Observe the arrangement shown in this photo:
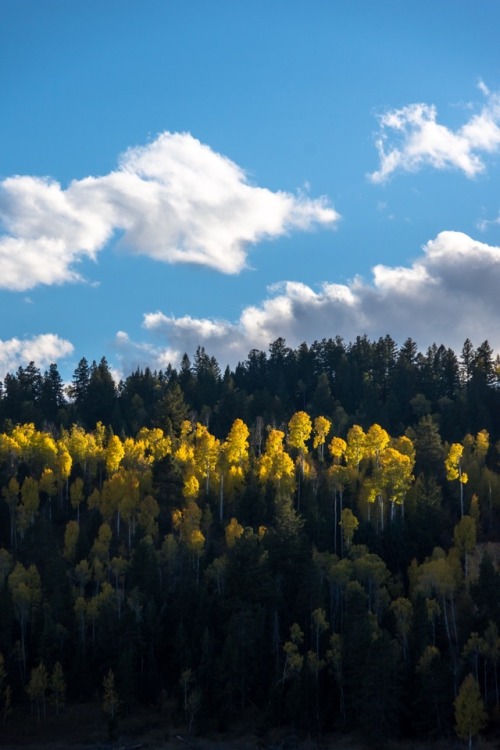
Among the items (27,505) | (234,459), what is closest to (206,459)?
(234,459)

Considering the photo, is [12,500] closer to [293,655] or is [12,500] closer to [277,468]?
[277,468]

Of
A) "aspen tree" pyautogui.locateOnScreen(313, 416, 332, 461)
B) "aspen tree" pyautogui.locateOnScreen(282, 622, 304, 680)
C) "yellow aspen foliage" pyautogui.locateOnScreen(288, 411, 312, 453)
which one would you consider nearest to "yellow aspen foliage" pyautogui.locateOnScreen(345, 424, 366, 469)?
"yellow aspen foliage" pyautogui.locateOnScreen(288, 411, 312, 453)

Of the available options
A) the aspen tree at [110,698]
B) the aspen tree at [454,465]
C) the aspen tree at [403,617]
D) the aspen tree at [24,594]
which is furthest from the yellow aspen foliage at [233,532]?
the aspen tree at [454,465]

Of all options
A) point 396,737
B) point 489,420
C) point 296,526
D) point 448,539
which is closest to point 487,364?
point 489,420

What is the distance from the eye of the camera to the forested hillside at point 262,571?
7981 centimetres

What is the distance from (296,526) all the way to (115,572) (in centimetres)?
2237

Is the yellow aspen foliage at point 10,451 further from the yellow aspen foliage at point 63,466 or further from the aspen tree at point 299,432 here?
the aspen tree at point 299,432

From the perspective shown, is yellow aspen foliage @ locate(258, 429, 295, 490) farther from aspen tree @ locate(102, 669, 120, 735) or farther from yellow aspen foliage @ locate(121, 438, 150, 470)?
aspen tree @ locate(102, 669, 120, 735)

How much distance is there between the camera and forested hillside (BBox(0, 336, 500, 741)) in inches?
3142

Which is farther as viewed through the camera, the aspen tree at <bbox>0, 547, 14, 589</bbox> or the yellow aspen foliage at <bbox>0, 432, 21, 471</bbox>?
the yellow aspen foliage at <bbox>0, 432, 21, 471</bbox>

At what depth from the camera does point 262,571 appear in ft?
305

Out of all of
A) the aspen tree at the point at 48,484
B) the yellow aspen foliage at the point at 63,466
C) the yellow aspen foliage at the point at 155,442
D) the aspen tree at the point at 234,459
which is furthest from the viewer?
the yellow aspen foliage at the point at 155,442

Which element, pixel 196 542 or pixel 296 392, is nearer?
pixel 196 542

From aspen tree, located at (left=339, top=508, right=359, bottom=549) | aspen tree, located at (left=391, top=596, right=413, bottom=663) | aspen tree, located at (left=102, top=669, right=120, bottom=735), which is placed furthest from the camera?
aspen tree, located at (left=339, top=508, right=359, bottom=549)
